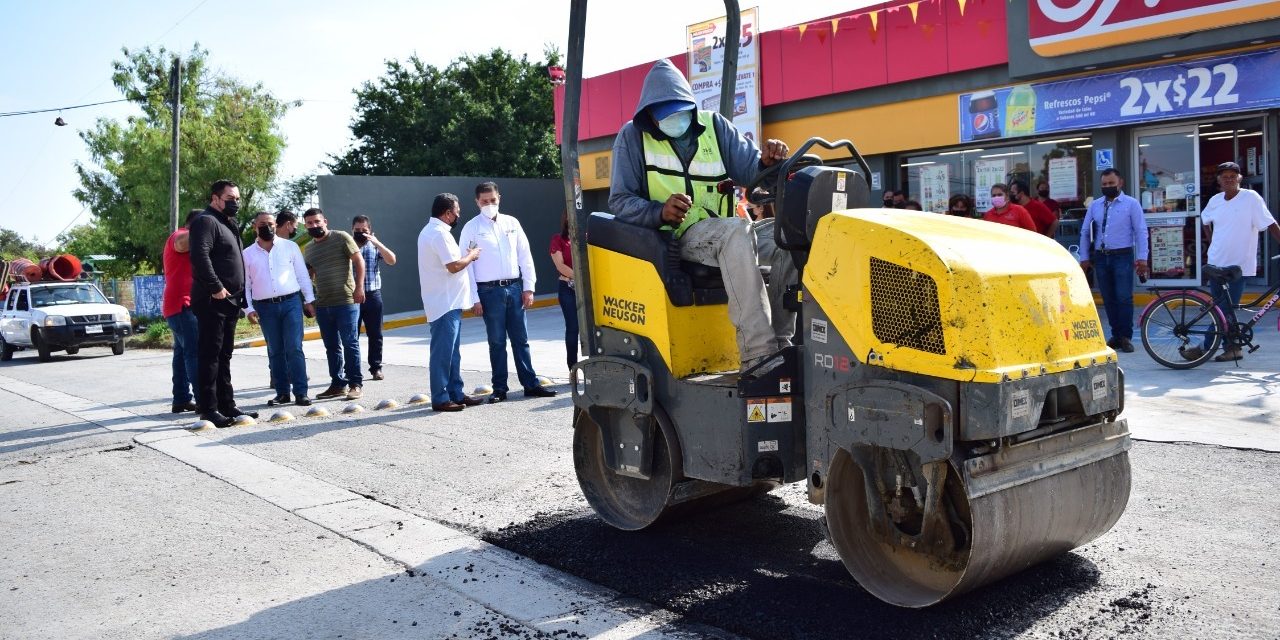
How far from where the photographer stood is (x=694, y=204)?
4.92m

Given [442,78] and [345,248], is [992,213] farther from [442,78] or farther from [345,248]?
[442,78]

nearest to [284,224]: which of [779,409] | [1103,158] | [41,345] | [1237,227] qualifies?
[779,409]

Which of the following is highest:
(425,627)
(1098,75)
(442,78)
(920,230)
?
(442,78)

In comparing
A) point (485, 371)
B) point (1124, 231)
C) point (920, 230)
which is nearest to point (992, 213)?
point (1124, 231)

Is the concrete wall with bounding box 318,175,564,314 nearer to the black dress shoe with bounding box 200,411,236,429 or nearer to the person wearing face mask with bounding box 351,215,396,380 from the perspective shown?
the person wearing face mask with bounding box 351,215,396,380

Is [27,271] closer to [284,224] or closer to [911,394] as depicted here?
[284,224]

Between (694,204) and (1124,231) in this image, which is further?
(1124,231)

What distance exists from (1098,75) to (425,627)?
14254 millimetres

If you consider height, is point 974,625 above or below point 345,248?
below

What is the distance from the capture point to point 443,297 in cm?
926

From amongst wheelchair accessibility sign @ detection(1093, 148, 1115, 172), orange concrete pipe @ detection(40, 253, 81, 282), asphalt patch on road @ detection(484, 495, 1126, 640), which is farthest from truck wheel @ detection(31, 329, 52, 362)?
wheelchair accessibility sign @ detection(1093, 148, 1115, 172)

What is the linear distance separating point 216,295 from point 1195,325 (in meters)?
8.93

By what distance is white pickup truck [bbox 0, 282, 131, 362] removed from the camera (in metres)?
19.5

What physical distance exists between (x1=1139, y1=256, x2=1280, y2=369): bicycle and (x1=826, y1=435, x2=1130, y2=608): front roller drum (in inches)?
253
